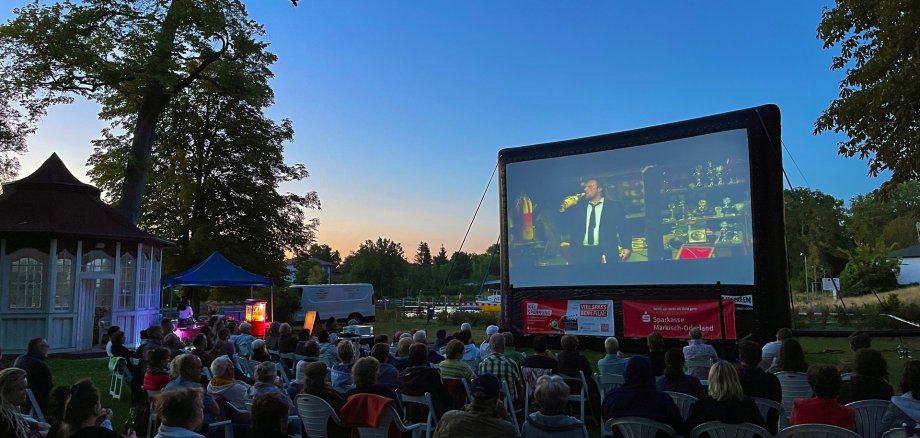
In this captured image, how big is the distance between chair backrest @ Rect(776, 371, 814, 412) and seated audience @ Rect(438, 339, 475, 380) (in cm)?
245

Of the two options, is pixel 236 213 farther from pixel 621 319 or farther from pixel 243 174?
pixel 621 319

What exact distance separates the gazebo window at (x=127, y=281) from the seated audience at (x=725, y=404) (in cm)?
1477

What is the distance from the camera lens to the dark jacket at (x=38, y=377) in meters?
5.19

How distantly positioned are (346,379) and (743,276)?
25.4 ft

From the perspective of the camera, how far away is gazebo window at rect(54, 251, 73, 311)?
13.7m

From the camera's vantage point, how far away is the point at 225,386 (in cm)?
462

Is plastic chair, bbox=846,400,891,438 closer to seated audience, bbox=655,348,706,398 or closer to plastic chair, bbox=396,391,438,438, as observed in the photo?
seated audience, bbox=655,348,706,398

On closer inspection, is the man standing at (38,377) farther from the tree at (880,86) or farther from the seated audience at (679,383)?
the tree at (880,86)

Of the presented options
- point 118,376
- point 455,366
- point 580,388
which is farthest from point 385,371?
point 118,376

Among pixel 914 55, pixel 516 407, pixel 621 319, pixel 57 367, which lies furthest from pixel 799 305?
pixel 57 367

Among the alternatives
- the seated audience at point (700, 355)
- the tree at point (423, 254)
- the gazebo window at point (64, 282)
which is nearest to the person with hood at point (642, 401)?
the seated audience at point (700, 355)

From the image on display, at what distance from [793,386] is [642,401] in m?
1.84

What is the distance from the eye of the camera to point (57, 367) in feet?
37.4

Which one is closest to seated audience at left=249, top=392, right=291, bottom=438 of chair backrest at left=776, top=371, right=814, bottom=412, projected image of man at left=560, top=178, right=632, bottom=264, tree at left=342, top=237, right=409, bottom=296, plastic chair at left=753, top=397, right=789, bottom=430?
plastic chair at left=753, top=397, right=789, bottom=430
